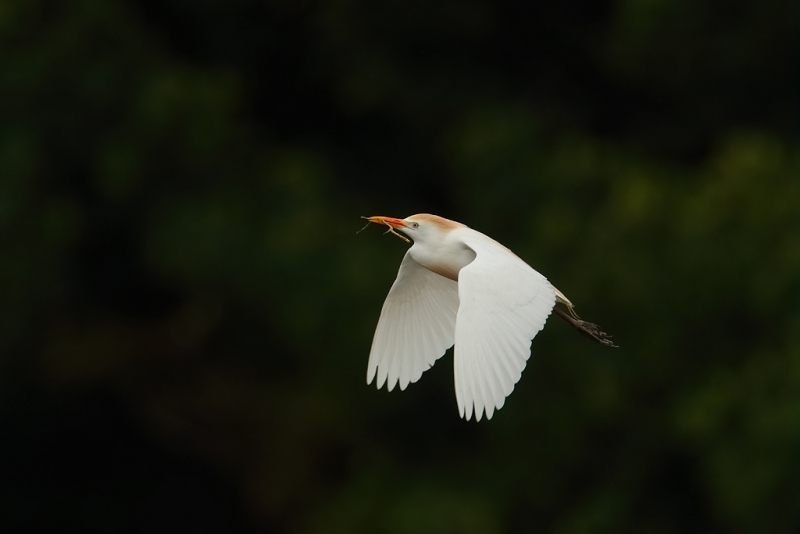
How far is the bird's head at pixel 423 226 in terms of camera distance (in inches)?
129

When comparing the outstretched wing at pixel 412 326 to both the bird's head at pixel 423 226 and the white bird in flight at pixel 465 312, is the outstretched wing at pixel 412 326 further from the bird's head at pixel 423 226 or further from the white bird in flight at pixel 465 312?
the bird's head at pixel 423 226

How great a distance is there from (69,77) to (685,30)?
3232mm

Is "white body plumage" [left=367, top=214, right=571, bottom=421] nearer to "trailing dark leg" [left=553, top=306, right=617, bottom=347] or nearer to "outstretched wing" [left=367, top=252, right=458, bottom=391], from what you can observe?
"outstretched wing" [left=367, top=252, right=458, bottom=391]

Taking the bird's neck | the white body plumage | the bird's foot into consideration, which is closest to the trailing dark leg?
the bird's foot

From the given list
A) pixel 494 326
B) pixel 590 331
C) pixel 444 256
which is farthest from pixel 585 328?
pixel 494 326

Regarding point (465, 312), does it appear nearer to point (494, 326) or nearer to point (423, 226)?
point (494, 326)

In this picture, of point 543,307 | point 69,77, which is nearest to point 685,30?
point 69,77

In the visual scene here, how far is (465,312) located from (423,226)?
0.55 meters

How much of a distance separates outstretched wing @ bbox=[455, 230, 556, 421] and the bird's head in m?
0.27

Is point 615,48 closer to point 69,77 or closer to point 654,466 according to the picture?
point 654,466

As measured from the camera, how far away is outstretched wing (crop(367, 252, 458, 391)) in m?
3.43

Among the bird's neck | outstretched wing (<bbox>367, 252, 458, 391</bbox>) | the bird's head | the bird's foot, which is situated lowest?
outstretched wing (<bbox>367, 252, 458, 391</bbox>)

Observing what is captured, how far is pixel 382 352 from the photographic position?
3.46m

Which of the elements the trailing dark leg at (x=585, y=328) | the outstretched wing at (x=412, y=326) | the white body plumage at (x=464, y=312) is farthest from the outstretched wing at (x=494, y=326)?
the outstretched wing at (x=412, y=326)
